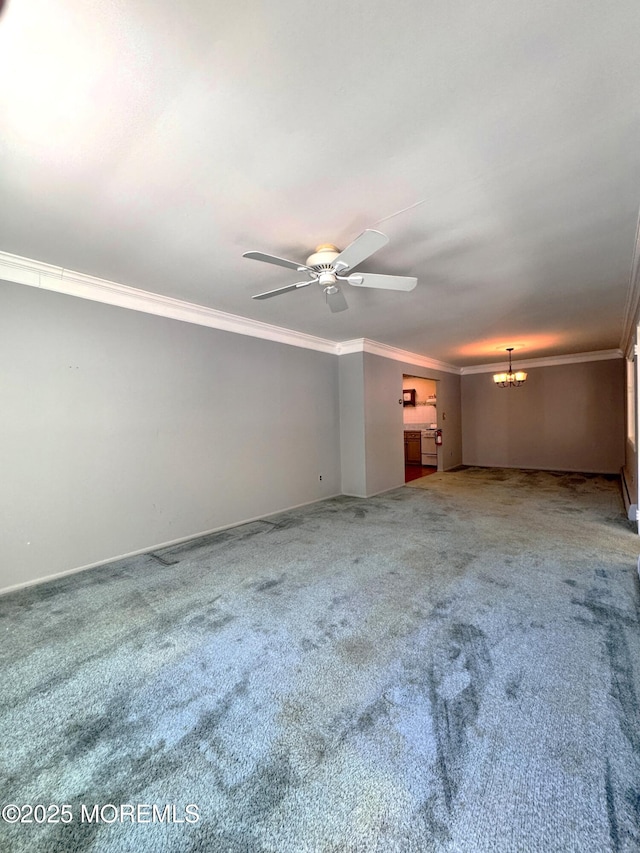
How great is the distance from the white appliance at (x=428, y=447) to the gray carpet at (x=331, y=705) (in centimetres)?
589

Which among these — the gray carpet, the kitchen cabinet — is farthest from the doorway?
the gray carpet

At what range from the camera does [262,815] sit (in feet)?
3.82

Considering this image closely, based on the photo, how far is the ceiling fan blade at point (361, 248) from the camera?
1.95 m

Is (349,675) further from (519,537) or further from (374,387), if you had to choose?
(374,387)

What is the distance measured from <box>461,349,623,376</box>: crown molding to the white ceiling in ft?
18.1

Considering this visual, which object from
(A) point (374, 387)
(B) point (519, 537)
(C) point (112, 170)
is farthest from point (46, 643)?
(A) point (374, 387)

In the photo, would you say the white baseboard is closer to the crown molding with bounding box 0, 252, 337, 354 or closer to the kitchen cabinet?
the crown molding with bounding box 0, 252, 337, 354

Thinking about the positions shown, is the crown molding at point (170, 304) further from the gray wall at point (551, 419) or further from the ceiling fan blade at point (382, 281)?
the gray wall at point (551, 419)

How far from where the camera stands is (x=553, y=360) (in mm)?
7902

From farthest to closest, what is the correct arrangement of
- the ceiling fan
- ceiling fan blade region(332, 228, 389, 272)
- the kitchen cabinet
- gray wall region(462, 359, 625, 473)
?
the kitchen cabinet
gray wall region(462, 359, 625, 473)
the ceiling fan
ceiling fan blade region(332, 228, 389, 272)

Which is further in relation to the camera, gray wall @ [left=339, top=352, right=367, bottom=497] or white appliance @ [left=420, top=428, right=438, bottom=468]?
white appliance @ [left=420, top=428, right=438, bottom=468]

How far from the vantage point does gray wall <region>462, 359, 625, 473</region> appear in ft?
24.3

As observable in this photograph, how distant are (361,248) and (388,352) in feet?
14.6

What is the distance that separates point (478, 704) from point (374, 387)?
4.92 metres
